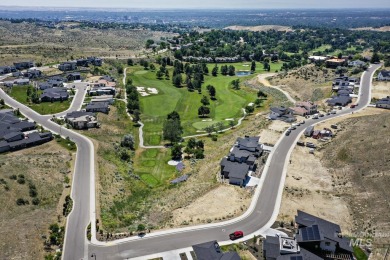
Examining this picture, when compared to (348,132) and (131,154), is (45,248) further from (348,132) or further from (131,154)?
(348,132)

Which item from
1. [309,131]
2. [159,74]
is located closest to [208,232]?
[309,131]

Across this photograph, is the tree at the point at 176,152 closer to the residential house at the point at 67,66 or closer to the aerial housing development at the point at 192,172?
the aerial housing development at the point at 192,172

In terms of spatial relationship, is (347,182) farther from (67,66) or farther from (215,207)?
(67,66)

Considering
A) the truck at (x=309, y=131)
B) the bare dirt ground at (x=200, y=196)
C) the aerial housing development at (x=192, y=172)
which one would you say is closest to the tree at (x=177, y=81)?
the aerial housing development at (x=192, y=172)

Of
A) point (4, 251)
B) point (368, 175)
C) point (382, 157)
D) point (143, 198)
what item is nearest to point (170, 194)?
point (143, 198)

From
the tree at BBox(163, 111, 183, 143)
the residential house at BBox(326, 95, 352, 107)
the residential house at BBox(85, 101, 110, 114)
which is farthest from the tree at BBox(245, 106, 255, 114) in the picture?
the residential house at BBox(85, 101, 110, 114)

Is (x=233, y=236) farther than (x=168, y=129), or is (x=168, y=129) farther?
(x=168, y=129)
